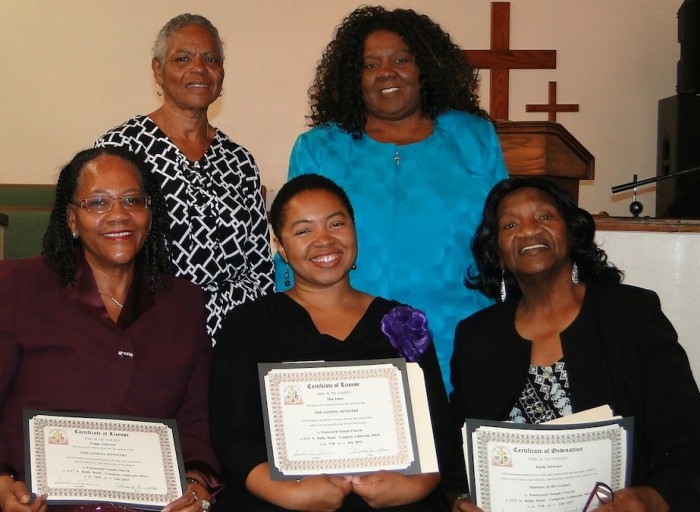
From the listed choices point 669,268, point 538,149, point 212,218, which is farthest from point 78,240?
point 669,268

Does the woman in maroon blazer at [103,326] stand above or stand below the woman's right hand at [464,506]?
above

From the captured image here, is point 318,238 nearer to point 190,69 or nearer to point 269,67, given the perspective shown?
point 190,69

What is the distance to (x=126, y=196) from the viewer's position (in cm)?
269

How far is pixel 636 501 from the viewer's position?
2.32 m

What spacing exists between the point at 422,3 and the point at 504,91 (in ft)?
3.25

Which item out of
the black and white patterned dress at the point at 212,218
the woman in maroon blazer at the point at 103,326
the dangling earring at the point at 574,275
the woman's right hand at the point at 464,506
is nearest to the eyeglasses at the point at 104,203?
the woman in maroon blazer at the point at 103,326

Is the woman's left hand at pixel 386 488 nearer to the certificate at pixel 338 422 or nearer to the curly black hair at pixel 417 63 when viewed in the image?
the certificate at pixel 338 422

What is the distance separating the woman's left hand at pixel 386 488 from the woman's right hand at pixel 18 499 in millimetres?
812

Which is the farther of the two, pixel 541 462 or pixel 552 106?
pixel 552 106

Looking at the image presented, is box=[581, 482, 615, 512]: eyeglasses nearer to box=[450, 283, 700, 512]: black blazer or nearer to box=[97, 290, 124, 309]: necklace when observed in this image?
box=[450, 283, 700, 512]: black blazer

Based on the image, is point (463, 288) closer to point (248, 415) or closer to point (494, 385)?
point (494, 385)

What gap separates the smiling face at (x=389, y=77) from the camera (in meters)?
3.22

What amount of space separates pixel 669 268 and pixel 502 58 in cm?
434

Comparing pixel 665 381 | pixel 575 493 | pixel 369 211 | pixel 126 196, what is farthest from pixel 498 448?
pixel 126 196
